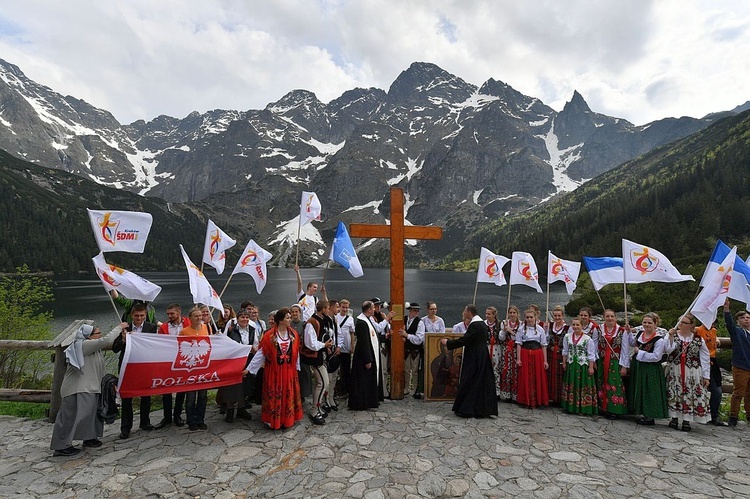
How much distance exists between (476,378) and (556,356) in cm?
196

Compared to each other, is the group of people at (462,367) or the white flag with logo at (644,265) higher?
the white flag with logo at (644,265)

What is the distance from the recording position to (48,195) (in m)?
136

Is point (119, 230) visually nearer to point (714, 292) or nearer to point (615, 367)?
point (615, 367)

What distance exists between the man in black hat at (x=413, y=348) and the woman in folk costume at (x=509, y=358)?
5.50ft

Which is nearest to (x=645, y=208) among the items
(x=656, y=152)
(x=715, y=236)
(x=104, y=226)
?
(x=715, y=236)

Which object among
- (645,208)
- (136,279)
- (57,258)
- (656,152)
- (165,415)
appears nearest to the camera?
(165,415)

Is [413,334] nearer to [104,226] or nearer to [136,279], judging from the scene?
[136,279]

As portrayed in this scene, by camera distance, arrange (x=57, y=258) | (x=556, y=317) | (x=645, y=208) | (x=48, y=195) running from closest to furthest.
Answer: (x=556, y=317) < (x=645, y=208) < (x=57, y=258) < (x=48, y=195)

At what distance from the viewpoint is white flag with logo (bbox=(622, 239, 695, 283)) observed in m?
7.98

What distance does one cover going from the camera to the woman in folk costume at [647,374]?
6.84 m

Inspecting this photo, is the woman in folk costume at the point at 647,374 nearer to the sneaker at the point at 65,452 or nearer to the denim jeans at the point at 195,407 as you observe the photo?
the denim jeans at the point at 195,407

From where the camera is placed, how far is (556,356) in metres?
7.82

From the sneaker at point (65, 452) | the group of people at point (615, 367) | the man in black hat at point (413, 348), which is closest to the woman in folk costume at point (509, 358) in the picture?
the group of people at point (615, 367)

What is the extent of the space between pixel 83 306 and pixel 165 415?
52706 mm
